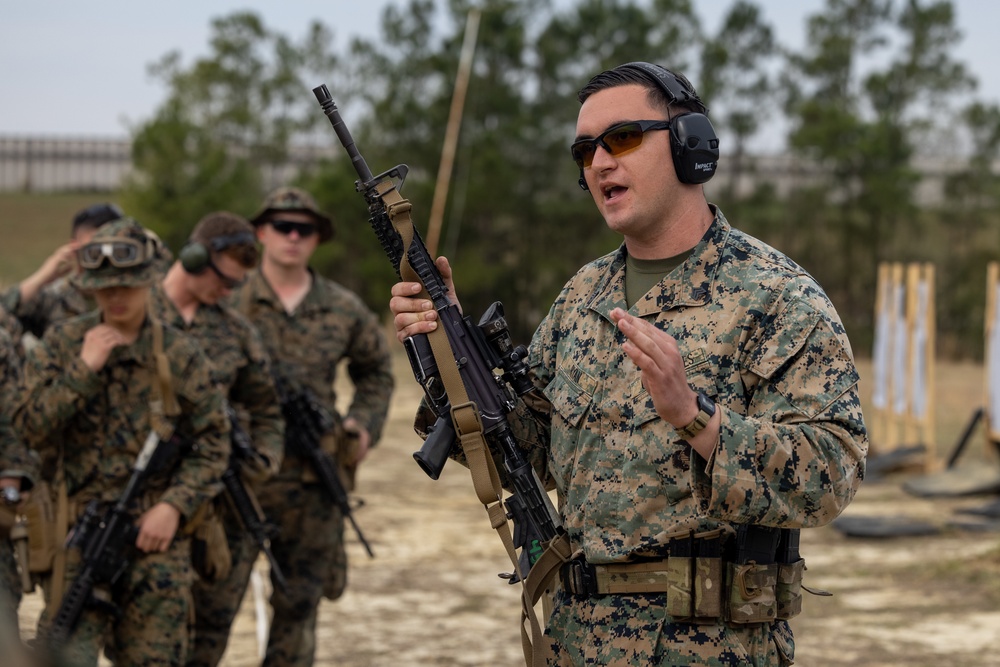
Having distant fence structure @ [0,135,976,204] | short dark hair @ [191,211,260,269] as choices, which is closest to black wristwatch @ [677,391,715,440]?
short dark hair @ [191,211,260,269]

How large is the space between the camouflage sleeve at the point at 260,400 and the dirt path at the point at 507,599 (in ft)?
5.60

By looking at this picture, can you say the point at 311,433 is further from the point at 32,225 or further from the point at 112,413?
the point at 32,225

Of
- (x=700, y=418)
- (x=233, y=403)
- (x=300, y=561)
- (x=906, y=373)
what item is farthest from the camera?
(x=906, y=373)

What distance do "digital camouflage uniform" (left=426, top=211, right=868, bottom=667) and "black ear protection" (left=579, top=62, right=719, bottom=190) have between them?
184 millimetres

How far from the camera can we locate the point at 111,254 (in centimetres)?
499

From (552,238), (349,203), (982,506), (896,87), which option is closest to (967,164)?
(896,87)

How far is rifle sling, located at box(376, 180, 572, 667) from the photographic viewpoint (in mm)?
3145

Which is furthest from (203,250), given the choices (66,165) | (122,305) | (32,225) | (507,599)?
(66,165)

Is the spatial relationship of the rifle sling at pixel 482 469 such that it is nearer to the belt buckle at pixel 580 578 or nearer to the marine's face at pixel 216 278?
the belt buckle at pixel 580 578

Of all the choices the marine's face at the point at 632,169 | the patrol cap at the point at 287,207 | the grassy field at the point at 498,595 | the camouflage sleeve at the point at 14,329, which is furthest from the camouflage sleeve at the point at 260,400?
the marine's face at the point at 632,169

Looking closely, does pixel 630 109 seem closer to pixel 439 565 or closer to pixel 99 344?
pixel 99 344

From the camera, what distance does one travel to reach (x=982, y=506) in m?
12.1

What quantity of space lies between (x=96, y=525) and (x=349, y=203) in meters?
26.6

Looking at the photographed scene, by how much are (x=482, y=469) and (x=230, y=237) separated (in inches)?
128
